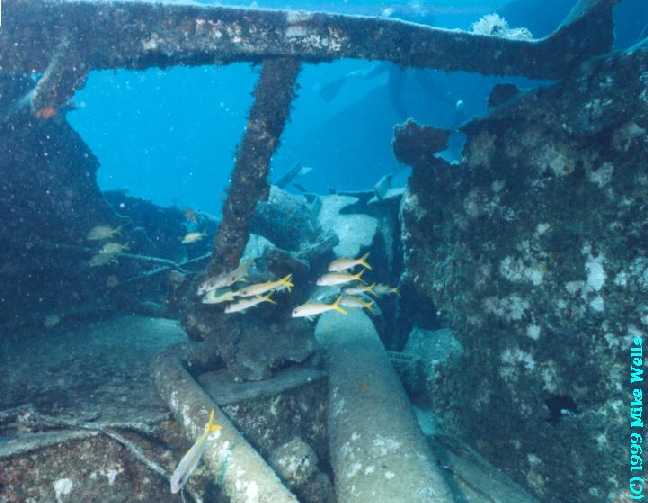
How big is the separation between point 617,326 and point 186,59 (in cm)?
555

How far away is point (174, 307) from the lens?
737cm

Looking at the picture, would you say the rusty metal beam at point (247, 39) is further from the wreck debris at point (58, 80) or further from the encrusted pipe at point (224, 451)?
the encrusted pipe at point (224, 451)

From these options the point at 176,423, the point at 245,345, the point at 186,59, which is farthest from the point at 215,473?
the point at 186,59

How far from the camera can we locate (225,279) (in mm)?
5762

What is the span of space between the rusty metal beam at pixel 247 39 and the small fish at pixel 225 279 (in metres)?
2.55

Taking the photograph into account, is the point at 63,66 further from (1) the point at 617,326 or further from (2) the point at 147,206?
(2) the point at 147,206

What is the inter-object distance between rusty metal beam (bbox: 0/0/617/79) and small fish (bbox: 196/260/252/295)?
2550 mm

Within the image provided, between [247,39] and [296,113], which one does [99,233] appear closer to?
[247,39]

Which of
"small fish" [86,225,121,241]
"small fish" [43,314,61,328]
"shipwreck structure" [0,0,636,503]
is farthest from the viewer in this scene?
"small fish" [86,225,121,241]

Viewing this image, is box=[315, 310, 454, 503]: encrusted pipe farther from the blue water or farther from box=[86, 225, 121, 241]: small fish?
box=[86, 225, 121, 241]: small fish

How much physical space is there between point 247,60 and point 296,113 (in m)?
94.0

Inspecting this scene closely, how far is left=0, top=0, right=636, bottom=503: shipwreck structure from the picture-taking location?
169 inches

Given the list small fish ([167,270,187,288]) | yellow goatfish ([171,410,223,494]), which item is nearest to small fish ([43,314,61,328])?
small fish ([167,270,187,288])

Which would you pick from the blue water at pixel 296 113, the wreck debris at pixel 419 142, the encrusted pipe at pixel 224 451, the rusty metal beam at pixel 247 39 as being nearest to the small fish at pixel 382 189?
the blue water at pixel 296 113
